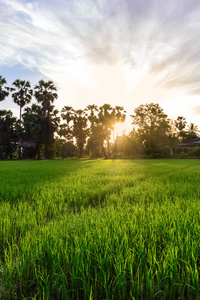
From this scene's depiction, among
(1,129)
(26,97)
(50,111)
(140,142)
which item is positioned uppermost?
(26,97)

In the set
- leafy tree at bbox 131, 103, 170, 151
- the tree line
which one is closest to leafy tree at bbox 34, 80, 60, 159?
the tree line

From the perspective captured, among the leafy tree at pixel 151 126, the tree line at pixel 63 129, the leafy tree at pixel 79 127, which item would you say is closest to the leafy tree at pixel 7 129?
the tree line at pixel 63 129

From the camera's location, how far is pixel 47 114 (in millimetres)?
39688

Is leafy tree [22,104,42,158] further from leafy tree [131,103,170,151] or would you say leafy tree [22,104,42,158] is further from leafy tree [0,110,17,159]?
leafy tree [131,103,170,151]

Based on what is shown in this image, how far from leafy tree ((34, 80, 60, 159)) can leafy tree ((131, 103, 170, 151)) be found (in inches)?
890

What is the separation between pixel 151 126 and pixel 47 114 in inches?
1084

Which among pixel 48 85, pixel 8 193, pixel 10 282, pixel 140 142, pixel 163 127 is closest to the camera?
pixel 10 282

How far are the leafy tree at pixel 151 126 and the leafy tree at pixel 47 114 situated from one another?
22594mm

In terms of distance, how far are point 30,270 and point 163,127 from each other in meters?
44.0

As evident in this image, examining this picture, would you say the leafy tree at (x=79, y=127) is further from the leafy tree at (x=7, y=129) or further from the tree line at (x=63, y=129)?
the leafy tree at (x=7, y=129)

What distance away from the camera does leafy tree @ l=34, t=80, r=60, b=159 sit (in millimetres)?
37844

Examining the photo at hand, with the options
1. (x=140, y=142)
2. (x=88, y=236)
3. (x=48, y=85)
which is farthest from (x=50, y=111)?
(x=88, y=236)

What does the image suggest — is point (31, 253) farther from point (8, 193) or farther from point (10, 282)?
point (8, 193)

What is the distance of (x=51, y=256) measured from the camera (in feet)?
4.51
